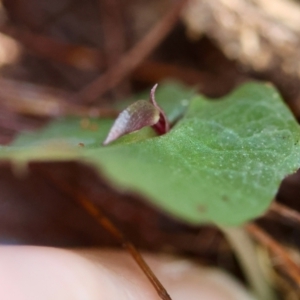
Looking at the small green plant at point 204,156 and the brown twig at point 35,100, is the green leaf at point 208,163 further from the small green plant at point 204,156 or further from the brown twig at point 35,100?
the brown twig at point 35,100

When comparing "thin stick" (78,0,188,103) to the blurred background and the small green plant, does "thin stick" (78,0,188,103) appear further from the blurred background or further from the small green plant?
the small green plant

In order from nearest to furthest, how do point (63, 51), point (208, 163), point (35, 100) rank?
1. point (208, 163)
2. point (35, 100)
3. point (63, 51)

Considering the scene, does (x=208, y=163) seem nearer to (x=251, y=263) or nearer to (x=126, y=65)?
(x=251, y=263)

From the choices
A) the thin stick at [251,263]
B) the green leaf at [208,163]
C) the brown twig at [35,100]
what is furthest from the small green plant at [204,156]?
the brown twig at [35,100]

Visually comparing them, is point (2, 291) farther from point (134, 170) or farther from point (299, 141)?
point (299, 141)

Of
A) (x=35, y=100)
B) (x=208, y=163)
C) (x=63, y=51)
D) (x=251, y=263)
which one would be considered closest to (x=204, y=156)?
(x=208, y=163)

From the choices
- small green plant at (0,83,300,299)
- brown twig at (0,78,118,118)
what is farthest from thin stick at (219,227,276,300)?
brown twig at (0,78,118,118)

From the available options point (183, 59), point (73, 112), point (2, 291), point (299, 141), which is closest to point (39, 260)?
point (2, 291)
